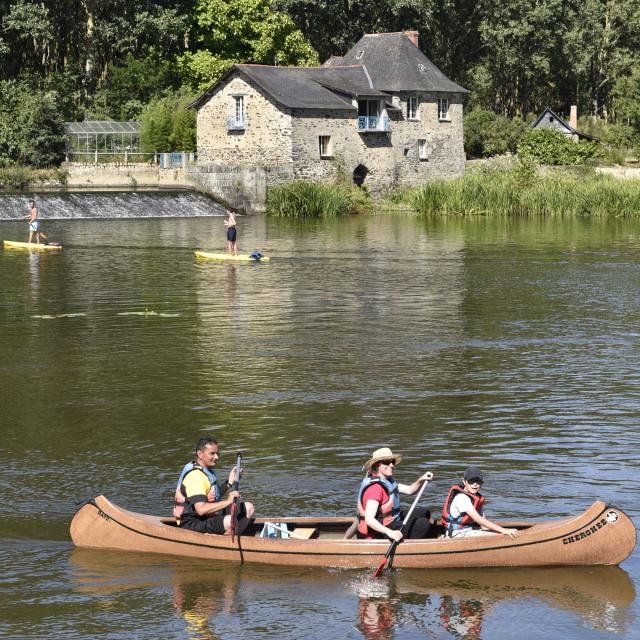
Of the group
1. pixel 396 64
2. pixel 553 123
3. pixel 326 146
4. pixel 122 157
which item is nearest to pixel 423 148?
pixel 396 64

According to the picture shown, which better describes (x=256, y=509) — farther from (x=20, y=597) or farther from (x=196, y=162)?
(x=196, y=162)

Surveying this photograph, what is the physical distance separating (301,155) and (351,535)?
5457cm

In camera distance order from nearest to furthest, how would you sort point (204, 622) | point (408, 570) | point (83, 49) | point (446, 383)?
point (204, 622)
point (408, 570)
point (446, 383)
point (83, 49)

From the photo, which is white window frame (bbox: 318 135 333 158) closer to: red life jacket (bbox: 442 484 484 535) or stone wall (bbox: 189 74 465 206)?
stone wall (bbox: 189 74 465 206)

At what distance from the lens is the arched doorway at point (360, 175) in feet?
236

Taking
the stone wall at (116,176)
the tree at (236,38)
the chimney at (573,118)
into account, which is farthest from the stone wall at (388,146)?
the chimney at (573,118)

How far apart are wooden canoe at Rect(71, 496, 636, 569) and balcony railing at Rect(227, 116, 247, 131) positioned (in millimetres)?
56273

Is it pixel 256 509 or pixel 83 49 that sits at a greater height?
pixel 83 49

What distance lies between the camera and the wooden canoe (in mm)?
13781

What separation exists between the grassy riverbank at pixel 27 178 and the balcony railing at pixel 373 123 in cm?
1691

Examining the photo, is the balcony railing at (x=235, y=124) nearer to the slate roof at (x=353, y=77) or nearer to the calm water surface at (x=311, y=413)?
the slate roof at (x=353, y=77)

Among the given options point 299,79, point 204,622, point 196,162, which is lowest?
point 204,622

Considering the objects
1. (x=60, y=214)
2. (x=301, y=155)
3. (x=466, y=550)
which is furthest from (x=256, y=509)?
(x=301, y=155)

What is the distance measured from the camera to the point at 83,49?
8538cm
